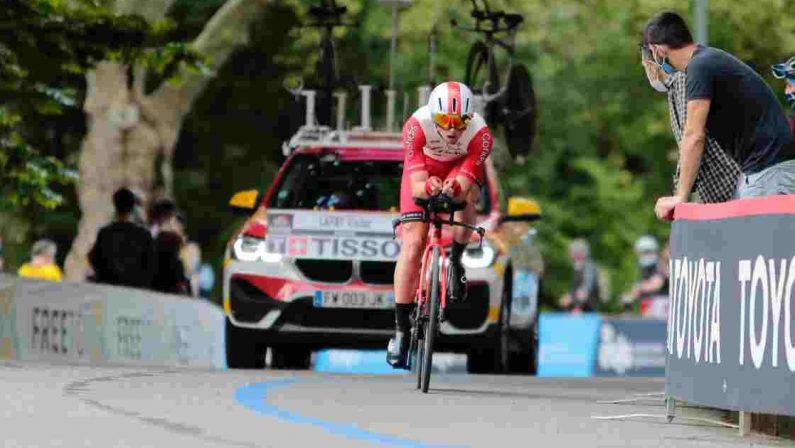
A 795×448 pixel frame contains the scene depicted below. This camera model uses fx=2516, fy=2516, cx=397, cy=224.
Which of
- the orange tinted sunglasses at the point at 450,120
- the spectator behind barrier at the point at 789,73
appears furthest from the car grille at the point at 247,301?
the spectator behind barrier at the point at 789,73

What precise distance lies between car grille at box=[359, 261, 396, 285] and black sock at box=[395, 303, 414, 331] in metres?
3.65

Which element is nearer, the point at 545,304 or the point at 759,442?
the point at 759,442

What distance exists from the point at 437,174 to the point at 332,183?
4.46 metres

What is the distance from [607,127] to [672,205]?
47.5 m

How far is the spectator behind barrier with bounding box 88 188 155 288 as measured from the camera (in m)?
22.4

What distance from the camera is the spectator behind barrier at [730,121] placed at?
485 inches

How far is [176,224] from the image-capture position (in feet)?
82.8

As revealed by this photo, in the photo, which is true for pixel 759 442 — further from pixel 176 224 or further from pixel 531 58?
pixel 531 58

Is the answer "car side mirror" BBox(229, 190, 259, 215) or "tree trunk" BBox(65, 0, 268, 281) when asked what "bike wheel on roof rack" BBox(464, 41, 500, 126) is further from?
"tree trunk" BBox(65, 0, 268, 281)

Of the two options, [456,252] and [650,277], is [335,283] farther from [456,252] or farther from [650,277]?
[650,277]

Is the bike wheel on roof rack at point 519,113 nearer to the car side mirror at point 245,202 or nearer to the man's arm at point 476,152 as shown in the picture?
the car side mirror at point 245,202

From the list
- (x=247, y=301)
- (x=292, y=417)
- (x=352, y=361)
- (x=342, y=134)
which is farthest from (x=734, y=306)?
(x=352, y=361)

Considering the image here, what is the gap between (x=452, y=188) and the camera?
49.1ft

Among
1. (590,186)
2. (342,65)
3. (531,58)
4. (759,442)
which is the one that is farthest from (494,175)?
(590,186)
